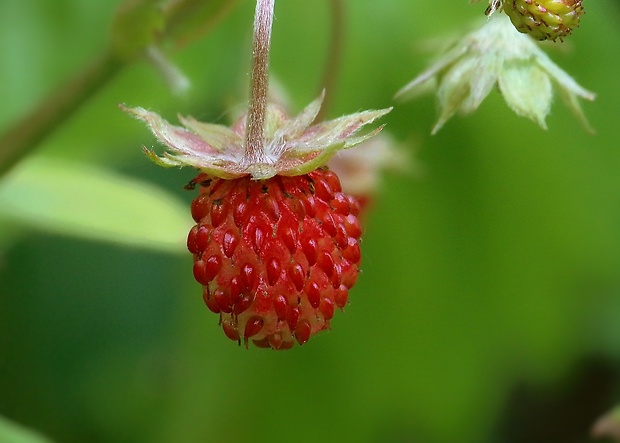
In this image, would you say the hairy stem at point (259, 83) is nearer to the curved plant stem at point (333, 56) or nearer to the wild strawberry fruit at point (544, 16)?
the wild strawberry fruit at point (544, 16)

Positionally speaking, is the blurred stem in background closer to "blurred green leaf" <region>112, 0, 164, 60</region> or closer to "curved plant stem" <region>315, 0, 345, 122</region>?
"blurred green leaf" <region>112, 0, 164, 60</region>

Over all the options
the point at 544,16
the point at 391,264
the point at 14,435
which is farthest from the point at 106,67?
the point at 391,264

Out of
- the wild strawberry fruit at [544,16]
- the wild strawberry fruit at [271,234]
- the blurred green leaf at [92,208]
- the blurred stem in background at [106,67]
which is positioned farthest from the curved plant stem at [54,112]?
the wild strawberry fruit at [544,16]

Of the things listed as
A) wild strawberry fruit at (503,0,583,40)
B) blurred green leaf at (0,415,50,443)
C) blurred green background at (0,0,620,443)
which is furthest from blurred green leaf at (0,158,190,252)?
wild strawberry fruit at (503,0,583,40)

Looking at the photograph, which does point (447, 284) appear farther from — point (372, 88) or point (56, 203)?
point (56, 203)

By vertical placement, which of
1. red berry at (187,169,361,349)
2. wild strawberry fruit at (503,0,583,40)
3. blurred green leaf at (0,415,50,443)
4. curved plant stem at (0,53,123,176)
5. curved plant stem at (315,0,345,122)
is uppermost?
wild strawberry fruit at (503,0,583,40)

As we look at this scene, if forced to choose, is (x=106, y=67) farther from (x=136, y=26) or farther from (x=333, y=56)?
(x=333, y=56)

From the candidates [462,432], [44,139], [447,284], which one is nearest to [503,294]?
[447,284]
